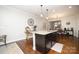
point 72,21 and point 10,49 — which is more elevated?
point 72,21

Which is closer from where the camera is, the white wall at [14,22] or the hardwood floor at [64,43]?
the white wall at [14,22]

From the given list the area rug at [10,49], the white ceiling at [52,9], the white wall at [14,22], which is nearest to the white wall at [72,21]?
the white ceiling at [52,9]

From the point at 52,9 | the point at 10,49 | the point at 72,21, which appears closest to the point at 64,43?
the point at 72,21

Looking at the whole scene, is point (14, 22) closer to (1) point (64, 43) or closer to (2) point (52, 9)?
(2) point (52, 9)

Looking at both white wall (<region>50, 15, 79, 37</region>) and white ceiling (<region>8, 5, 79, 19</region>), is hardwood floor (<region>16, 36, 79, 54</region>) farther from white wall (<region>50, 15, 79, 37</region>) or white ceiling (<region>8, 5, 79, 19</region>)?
white ceiling (<region>8, 5, 79, 19</region>)

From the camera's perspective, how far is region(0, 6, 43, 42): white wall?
4.20ft

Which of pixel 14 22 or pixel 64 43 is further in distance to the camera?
pixel 64 43

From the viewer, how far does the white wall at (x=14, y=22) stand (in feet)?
4.20

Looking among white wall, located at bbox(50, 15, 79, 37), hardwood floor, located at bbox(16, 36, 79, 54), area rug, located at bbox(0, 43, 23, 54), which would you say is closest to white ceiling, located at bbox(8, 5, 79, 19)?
white wall, located at bbox(50, 15, 79, 37)

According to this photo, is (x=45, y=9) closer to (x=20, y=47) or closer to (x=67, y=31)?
(x=67, y=31)

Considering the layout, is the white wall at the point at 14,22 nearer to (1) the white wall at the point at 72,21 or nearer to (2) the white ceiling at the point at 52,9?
(2) the white ceiling at the point at 52,9

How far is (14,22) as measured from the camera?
4.50ft

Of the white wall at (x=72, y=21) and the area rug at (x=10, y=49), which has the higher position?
the white wall at (x=72, y=21)
